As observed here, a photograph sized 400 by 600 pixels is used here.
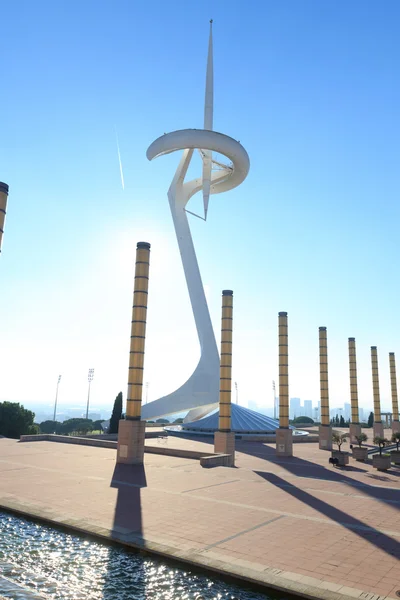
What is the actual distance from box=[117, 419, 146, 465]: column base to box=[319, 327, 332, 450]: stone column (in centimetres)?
1598

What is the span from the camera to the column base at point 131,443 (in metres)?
21.3

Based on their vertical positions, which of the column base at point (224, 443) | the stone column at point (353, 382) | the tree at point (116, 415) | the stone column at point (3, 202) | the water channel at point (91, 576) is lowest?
the water channel at point (91, 576)

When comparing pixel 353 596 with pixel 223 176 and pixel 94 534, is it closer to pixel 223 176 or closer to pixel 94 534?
pixel 94 534

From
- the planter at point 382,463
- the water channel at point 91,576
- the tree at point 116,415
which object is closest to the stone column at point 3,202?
the water channel at point 91,576

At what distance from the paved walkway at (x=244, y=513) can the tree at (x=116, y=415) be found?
748 inches

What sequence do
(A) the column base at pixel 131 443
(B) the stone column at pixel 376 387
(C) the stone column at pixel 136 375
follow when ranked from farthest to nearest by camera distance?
(B) the stone column at pixel 376 387, (C) the stone column at pixel 136 375, (A) the column base at pixel 131 443

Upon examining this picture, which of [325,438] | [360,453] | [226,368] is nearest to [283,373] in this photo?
[226,368]

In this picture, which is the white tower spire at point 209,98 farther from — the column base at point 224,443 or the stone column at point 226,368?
the column base at point 224,443

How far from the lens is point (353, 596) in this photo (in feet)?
22.6

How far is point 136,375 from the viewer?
2323 centimetres

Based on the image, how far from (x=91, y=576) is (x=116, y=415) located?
113ft

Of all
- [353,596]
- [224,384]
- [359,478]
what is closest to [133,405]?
[224,384]

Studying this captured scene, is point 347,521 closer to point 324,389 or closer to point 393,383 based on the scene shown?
point 324,389

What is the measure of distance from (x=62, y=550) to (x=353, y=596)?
5.45 metres
